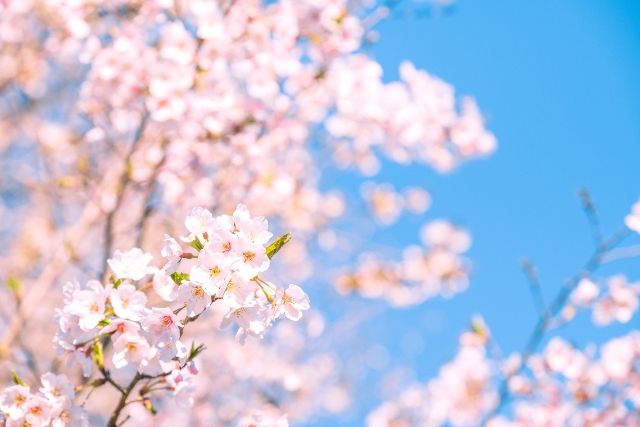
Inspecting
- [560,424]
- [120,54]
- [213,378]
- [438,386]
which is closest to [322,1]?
[120,54]

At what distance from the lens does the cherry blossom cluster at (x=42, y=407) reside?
1.93 m

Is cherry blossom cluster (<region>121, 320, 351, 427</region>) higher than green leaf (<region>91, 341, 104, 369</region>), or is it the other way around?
cherry blossom cluster (<region>121, 320, 351, 427</region>)

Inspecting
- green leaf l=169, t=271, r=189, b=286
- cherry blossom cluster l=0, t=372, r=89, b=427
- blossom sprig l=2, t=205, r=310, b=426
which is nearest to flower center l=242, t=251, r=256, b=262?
blossom sprig l=2, t=205, r=310, b=426

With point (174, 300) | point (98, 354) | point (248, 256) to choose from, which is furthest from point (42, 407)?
point (248, 256)

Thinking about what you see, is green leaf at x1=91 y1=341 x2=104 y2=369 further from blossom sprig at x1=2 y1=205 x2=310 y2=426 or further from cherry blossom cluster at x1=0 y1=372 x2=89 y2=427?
cherry blossom cluster at x1=0 y1=372 x2=89 y2=427

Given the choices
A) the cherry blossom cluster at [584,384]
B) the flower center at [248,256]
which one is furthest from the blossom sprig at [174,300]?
the cherry blossom cluster at [584,384]

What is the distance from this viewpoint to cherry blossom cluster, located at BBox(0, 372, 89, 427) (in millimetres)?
1932

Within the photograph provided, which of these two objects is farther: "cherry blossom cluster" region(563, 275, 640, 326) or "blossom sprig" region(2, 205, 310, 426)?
"cherry blossom cluster" region(563, 275, 640, 326)

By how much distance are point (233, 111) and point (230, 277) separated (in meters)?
2.50

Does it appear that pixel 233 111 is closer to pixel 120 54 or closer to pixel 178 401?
pixel 120 54

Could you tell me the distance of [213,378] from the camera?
25.2 ft

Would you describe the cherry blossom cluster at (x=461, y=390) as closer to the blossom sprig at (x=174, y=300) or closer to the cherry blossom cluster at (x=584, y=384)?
the cherry blossom cluster at (x=584, y=384)

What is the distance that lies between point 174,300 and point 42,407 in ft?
2.05

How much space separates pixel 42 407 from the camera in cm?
194
